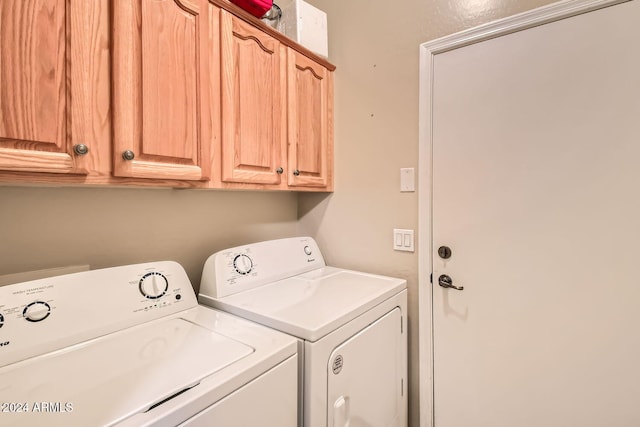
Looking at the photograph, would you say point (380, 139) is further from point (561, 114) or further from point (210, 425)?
point (210, 425)

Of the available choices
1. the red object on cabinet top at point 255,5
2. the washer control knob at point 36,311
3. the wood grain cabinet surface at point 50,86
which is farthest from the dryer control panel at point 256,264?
the red object on cabinet top at point 255,5

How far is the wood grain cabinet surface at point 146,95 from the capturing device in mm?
771

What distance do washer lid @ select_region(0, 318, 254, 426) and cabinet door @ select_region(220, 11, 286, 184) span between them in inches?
25.1

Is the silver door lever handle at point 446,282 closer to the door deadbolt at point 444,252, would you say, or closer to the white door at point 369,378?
the door deadbolt at point 444,252

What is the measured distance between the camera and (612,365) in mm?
1170

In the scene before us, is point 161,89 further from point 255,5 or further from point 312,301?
point 312,301

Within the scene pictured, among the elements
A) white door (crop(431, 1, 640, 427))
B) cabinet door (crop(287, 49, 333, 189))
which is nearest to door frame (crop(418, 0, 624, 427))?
white door (crop(431, 1, 640, 427))

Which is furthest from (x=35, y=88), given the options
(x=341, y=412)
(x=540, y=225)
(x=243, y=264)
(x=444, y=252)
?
(x=540, y=225)

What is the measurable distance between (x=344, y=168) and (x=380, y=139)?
0.28m

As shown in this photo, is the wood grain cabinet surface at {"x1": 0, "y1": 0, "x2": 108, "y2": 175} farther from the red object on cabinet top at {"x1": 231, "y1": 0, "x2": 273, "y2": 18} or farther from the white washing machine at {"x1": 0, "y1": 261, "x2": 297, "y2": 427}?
the red object on cabinet top at {"x1": 231, "y1": 0, "x2": 273, "y2": 18}

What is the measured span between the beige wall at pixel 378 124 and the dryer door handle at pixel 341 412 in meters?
0.64

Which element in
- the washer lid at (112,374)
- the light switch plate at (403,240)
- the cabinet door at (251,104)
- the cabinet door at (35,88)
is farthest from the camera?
the light switch plate at (403,240)

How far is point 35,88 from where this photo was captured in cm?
78

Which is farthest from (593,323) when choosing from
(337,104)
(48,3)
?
(48,3)
